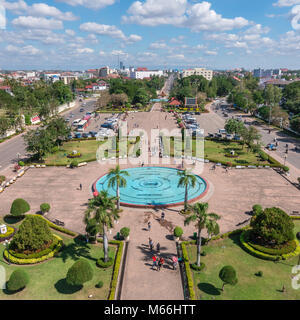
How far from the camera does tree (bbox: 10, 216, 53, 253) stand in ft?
80.7

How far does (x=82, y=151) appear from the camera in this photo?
58.3m

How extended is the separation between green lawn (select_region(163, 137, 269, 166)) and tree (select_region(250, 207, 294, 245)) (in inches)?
952

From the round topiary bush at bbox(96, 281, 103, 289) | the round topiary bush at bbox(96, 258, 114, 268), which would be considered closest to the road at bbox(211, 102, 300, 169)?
the round topiary bush at bbox(96, 258, 114, 268)

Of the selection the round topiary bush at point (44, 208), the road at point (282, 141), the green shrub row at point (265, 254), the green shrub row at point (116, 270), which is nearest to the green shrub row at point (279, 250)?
the green shrub row at point (265, 254)

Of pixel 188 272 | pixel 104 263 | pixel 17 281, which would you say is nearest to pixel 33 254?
pixel 17 281

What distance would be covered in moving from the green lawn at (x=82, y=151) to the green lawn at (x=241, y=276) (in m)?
32.7

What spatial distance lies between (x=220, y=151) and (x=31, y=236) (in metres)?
43.7

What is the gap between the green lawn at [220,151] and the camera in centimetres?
5191

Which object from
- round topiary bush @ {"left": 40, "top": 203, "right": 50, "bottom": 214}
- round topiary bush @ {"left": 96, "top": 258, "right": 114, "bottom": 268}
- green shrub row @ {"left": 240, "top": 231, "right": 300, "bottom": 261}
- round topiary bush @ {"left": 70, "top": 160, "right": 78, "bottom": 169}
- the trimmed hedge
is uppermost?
round topiary bush @ {"left": 70, "top": 160, "right": 78, "bottom": 169}

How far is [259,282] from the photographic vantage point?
22.2 meters

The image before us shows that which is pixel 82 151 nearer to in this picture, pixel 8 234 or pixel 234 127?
pixel 8 234

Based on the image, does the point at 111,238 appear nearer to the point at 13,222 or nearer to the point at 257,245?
the point at 13,222

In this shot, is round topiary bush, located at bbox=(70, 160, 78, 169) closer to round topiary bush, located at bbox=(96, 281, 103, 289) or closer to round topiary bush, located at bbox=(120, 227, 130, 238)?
round topiary bush, located at bbox=(120, 227, 130, 238)

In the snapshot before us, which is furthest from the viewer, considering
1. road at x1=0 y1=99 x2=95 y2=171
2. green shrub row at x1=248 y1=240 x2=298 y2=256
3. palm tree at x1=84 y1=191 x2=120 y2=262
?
road at x1=0 y1=99 x2=95 y2=171
